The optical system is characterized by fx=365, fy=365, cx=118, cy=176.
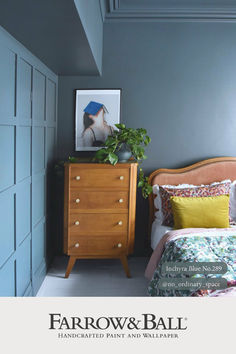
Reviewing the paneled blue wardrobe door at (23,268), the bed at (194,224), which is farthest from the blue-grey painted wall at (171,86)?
the paneled blue wardrobe door at (23,268)

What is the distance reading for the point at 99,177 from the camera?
3119 mm

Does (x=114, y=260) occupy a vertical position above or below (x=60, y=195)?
below

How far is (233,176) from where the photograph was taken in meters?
3.54

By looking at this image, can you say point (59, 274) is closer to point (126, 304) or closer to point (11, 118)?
point (11, 118)

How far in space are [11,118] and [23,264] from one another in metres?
1.00

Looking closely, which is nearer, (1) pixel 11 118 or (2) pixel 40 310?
(2) pixel 40 310

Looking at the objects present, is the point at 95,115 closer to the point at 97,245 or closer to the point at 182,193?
the point at 182,193

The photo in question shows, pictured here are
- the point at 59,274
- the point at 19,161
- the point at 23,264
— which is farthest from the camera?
the point at 59,274

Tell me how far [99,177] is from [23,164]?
0.85m

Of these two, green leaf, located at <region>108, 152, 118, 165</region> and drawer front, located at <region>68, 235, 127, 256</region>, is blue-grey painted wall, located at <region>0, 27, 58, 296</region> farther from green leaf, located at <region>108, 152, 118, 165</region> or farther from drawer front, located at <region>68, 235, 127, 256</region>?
green leaf, located at <region>108, 152, 118, 165</region>

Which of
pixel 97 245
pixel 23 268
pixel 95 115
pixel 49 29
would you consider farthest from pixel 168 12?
pixel 23 268

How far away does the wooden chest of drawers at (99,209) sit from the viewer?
123 inches

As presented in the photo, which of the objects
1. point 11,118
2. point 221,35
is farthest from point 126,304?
point 221,35

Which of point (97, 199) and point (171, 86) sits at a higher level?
point (171, 86)
